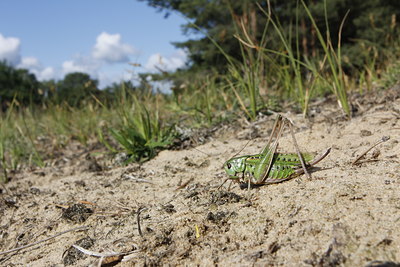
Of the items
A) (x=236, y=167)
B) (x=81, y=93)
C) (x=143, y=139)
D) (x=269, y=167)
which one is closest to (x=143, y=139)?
(x=143, y=139)

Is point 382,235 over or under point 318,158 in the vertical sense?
under

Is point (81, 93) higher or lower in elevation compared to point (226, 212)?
higher

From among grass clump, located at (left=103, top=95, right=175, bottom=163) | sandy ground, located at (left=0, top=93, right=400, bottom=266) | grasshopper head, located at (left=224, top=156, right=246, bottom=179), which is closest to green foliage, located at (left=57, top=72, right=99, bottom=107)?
grass clump, located at (left=103, top=95, right=175, bottom=163)

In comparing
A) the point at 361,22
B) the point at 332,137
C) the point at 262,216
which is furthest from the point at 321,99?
the point at 361,22

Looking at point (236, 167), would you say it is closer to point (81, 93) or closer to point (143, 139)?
point (143, 139)

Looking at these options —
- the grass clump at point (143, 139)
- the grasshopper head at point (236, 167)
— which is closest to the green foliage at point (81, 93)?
the grass clump at point (143, 139)

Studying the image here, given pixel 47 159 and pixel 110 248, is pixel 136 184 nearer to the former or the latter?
pixel 110 248

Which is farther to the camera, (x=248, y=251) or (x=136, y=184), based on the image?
(x=136, y=184)

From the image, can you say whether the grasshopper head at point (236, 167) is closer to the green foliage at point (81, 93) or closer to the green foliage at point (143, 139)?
the green foliage at point (143, 139)
